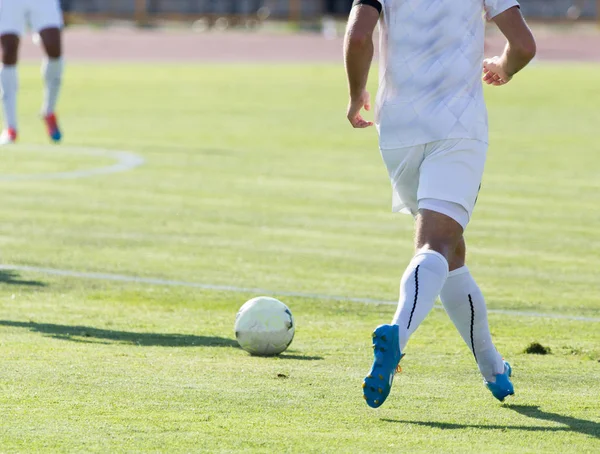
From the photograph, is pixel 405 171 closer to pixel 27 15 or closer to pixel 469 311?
pixel 469 311

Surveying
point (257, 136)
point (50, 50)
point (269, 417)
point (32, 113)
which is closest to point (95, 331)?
point (269, 417)

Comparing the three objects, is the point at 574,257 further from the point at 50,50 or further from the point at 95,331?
the point at 50,50

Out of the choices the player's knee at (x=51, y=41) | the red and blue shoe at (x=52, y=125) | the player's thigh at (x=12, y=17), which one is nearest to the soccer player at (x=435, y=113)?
the player's knee at (x=51, y=41)

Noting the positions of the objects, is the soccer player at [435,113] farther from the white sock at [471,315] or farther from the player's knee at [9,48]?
the player's knee at [9,48]

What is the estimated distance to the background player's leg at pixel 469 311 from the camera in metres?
5.61

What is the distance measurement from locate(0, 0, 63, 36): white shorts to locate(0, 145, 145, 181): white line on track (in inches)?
69.8

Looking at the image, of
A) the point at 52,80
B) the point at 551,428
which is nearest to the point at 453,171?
the point at 551,428

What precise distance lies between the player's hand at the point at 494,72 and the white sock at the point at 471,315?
84 centimetres

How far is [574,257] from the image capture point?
1004 centimetres

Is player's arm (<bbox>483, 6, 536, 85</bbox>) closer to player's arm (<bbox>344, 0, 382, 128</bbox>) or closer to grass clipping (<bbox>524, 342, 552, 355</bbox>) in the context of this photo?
player's arm (<bbox>344, 0, 382, 128</bbox>)

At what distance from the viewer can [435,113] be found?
5398mm

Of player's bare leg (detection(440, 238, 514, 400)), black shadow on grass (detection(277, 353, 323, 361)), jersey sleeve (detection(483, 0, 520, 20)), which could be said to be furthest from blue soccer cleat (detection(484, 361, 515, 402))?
jersey sleeve (detection(483, 0, 520, 20))

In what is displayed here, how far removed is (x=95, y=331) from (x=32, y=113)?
16.2m

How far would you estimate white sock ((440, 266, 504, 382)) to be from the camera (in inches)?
221
